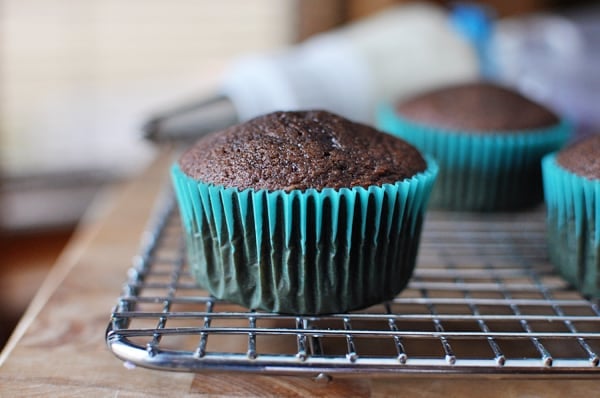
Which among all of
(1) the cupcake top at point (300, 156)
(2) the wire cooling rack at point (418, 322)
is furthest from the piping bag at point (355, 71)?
(1) the cupcake top at point (300, 156)

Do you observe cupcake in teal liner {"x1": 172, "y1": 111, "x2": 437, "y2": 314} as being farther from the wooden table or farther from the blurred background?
the blurred background

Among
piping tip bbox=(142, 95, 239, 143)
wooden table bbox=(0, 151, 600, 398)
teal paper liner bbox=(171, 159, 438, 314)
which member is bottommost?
wooden table bbox=(0, 151, 600, 398)

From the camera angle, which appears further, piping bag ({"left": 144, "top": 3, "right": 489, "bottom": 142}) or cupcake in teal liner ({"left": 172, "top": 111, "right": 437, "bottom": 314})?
piping bag ({"left": 144, "top": 3, "right": 489, "bottom": 142})

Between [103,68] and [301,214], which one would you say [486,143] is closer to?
[301,214]

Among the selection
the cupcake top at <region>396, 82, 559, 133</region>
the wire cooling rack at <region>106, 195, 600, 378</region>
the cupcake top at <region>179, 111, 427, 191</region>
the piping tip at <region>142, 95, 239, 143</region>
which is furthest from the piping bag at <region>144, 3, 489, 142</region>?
the cupcake top at <region>179, 111, 427, 191</region>

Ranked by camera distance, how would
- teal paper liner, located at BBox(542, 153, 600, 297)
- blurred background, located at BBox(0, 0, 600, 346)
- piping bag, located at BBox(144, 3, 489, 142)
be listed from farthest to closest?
1. blurred background, located at BBox(0, 0, 600, 346)
2. piping bag, located at BBox(144, 3, 489, 142)
3. teal paper liner, located at BBox(542, 153, 600, 297)

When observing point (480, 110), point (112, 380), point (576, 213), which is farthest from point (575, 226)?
point (112, 380)

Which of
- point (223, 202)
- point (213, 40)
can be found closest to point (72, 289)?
point (223, 202)
